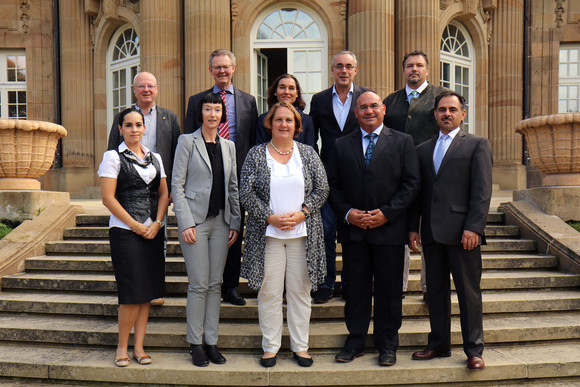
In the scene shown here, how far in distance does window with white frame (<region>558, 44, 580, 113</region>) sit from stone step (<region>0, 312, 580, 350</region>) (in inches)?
399

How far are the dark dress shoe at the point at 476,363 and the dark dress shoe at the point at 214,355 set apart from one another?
74.5 inches

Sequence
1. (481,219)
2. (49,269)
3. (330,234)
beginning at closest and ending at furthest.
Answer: (481,219) → (330,234) → (49,269)

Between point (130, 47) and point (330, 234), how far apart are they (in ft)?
32.1

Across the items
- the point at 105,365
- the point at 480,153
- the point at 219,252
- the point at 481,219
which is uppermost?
the point at 480,153

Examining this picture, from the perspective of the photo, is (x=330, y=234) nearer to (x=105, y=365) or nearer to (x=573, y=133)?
(x=105, y=365)

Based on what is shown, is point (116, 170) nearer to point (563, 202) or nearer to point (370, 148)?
point (370, 148)

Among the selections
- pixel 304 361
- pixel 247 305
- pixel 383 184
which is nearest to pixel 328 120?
pixel 383 184

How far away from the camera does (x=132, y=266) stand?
12.7 ft

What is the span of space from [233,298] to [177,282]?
0.70 meters

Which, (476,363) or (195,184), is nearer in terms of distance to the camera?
(476,363)

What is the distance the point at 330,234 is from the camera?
4715mm

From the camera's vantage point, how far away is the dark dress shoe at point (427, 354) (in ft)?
13.3

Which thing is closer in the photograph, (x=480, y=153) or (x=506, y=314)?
(x=480, y=153)

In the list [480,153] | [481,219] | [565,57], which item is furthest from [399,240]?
[565,57]
